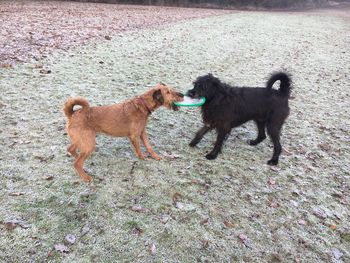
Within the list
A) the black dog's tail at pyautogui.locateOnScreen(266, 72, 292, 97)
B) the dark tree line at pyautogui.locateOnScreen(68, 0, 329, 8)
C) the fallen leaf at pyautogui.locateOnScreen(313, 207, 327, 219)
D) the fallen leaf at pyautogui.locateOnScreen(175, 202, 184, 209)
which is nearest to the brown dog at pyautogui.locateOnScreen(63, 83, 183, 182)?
the fallen leaf at pyautogui.locateOnScreen(175, 202, 184, 209)

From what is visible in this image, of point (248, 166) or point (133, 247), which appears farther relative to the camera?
point (248, 166)

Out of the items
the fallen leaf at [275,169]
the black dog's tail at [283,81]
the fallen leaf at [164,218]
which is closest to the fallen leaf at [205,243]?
the fallen leaf at [164,218]

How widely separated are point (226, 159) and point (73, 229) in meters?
2.98

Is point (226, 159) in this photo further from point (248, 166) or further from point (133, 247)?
point (133, 247)

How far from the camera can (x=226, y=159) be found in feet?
18.1

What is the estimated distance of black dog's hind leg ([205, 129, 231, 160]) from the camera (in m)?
5.26

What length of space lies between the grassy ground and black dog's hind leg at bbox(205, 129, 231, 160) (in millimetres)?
143

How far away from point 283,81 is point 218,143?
5.16ft

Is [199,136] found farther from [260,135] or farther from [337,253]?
[337,253]

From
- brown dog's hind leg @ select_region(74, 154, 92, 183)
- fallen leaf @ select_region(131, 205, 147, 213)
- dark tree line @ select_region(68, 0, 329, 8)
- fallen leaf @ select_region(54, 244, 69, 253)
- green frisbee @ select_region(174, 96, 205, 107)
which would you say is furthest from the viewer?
dark tree line @ select_region(68, 0, 329, 8)

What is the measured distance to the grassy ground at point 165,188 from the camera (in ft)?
12.1

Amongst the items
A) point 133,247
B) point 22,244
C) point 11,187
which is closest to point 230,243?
point 133,247

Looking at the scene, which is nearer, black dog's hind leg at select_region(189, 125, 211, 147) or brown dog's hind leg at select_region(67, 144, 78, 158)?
brown dog's hind leg at select_region(67, 144, 78, 158)

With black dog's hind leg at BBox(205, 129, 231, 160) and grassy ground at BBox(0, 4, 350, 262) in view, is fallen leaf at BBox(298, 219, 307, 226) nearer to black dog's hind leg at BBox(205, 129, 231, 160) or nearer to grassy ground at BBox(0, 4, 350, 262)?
grassy ground at BBox(0, 4, 350, 262)
